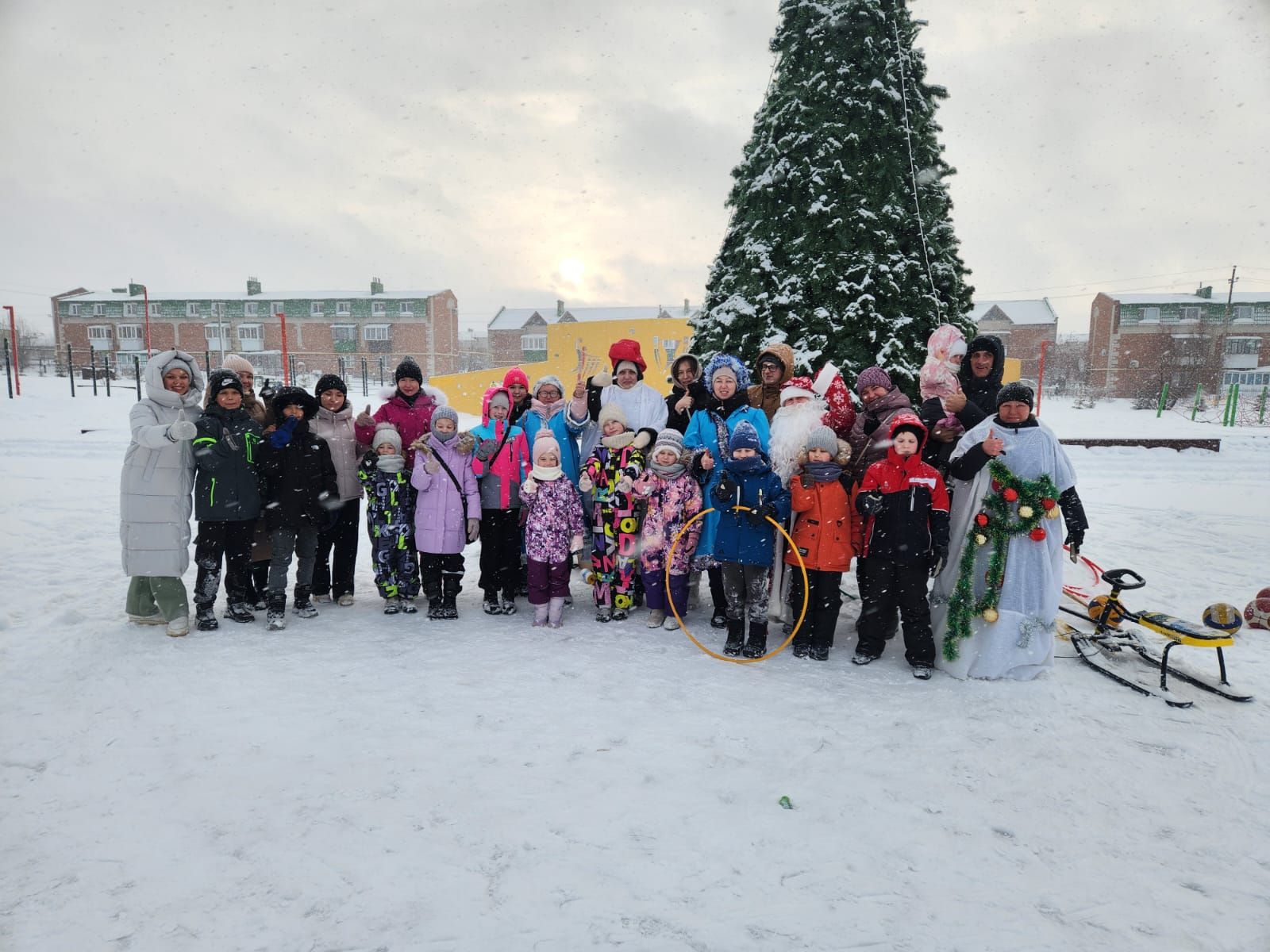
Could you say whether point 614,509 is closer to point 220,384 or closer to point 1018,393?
point 1018,393

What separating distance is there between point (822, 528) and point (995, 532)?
3.56 ft

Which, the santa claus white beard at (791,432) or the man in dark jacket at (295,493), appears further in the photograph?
the man in dark jacket at (295,493)

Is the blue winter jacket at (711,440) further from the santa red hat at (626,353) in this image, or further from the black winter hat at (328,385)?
the black winter hat at (328,385)

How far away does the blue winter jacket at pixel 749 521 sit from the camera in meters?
4.61

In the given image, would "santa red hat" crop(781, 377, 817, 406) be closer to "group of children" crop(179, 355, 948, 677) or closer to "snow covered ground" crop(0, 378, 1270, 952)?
"group of children" crop(179, 355, 948, 677)

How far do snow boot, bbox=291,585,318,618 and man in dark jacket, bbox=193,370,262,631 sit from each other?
1.37ft

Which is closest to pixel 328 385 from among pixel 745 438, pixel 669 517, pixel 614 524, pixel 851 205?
pixel 614 524

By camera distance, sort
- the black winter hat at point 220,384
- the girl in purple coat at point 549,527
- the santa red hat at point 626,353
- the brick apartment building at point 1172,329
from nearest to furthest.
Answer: the black winter hat at point 220,384
the girl in purple coat at point 549,527
the santa red hat at point 626,353
the brick apartment building at point 1172,329

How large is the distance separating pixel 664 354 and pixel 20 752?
20.6m

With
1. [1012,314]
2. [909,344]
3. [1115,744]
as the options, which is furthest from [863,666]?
[1012,314]

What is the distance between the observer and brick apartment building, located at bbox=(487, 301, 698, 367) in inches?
2100

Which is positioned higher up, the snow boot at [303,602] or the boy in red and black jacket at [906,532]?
the boy in red and black jacket at [906,532]

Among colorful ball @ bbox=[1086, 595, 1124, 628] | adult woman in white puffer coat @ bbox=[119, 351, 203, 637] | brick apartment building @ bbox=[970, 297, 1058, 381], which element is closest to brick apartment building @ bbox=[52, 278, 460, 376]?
brick apartment building @ bbox=[970, 297, 1058, 381]

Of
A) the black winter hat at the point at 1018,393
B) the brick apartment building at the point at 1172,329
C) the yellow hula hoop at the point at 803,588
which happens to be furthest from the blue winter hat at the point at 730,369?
the brick apartment building at the point at 1172,329
